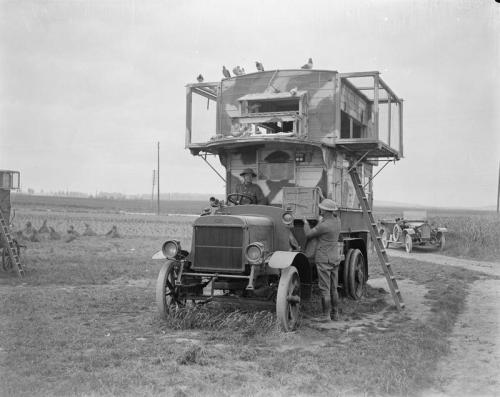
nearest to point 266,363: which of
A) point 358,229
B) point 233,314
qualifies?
point 233,314

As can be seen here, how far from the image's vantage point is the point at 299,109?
10156 millimetres

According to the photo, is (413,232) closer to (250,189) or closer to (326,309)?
(250,189)

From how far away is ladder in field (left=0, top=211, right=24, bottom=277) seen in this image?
13.1 m

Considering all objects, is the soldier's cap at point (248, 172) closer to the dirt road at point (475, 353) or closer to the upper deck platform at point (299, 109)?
the upper deck platform at point (299, 109)

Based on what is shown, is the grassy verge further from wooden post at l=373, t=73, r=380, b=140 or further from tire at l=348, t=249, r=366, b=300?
wooden post at l=373, t=73, r=380, b=140

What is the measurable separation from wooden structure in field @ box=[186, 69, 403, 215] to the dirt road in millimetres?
3104

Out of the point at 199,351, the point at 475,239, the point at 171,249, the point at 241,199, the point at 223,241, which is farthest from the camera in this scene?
the point at 475,239

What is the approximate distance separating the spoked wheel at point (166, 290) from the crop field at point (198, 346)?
0.71 ft

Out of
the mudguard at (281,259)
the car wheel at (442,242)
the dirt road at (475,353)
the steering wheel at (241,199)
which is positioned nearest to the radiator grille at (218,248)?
the mudguard at (281,259)

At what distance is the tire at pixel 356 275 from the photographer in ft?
35.1

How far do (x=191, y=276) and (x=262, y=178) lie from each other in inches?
119

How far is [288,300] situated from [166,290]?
6.45ft

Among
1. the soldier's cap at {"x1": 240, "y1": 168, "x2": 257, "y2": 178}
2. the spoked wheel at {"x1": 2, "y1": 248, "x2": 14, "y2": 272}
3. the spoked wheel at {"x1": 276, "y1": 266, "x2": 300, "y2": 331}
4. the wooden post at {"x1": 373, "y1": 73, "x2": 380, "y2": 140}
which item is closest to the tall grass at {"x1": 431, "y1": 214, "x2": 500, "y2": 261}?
the wooden post at {"x1": 373, "y1": 73, "x2": 380, "y2": 140}

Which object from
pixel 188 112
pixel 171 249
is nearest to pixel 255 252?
pixel 171 249
